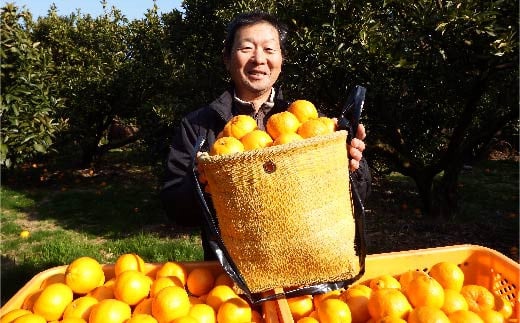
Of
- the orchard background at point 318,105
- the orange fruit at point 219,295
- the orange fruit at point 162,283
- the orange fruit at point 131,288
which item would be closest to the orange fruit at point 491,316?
the orange fruit at point 219,295

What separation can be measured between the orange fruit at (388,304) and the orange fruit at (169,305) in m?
0.75

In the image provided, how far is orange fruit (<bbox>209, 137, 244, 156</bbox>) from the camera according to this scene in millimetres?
1496

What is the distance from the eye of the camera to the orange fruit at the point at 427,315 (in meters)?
1.54

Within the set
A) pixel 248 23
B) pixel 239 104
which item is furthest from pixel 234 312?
pixel 248 23

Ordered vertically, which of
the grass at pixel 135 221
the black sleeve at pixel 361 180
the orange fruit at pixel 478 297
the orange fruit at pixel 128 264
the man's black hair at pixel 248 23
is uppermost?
the man's black hair at pixel 248 23

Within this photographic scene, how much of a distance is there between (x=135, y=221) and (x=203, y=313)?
5772 millimetres

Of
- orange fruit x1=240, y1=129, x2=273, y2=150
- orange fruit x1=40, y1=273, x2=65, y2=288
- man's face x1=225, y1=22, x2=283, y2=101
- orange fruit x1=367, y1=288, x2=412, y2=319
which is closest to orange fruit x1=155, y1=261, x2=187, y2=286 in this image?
orange fruit x1=40, y1=273, x2=65, y2=288

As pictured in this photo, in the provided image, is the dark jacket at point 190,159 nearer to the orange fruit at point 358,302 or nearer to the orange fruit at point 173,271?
the orange fruit at point 173,271

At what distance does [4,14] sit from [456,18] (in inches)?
208

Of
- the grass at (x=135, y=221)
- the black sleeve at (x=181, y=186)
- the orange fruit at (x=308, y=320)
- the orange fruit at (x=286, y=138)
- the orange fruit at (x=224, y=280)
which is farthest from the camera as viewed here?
the grass at (x=135, y=221)

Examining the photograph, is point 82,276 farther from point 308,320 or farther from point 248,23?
point 248,23

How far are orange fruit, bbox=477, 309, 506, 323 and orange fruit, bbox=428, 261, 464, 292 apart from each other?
0.19 meters

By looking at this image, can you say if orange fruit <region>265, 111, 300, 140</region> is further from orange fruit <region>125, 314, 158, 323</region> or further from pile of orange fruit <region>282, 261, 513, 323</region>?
orange fruit <region>125, 314, 158, 323</region>

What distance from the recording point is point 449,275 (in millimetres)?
1868
